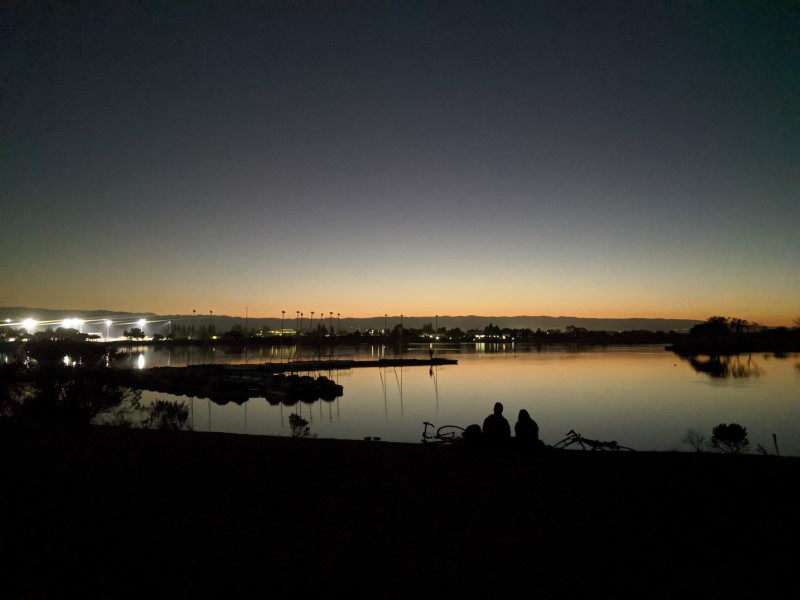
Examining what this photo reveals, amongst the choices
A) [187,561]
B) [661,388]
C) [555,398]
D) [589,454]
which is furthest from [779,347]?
[187,561]

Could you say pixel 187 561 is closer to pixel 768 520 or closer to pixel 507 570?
pixel 507 570

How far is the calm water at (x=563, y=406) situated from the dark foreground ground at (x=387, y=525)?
56.6 feet

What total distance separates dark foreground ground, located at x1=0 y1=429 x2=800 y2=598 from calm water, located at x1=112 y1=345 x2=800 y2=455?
56.6 feet

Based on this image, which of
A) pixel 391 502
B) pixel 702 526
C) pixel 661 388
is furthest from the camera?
pixel 661 388

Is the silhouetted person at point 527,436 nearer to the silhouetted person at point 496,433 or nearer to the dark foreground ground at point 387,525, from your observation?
the silhouetted person at point 496,433

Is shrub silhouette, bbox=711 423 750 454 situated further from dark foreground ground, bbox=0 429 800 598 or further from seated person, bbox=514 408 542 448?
seated person, bbox=514 408 542 448

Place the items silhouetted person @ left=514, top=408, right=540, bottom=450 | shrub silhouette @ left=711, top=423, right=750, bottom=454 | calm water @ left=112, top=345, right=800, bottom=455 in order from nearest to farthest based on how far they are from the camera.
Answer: silhouetted person @ left=514, top=408, right=540, bottom=450
shrub silhouette @ left=711, top=423, right=750, bottom=454
calm water @ left=112, top=345, right=800, bottom=455

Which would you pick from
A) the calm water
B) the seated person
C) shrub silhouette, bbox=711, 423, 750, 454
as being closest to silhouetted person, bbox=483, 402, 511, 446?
the seated person

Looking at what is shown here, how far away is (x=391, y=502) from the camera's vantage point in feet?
25.4

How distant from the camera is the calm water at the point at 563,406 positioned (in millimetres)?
29844

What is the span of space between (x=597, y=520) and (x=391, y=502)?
2874 millimetres

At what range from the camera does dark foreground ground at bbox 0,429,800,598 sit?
512 cm

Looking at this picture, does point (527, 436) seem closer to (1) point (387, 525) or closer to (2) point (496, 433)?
(2) point (496, 433)

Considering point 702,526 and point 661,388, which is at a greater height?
point 702,526
